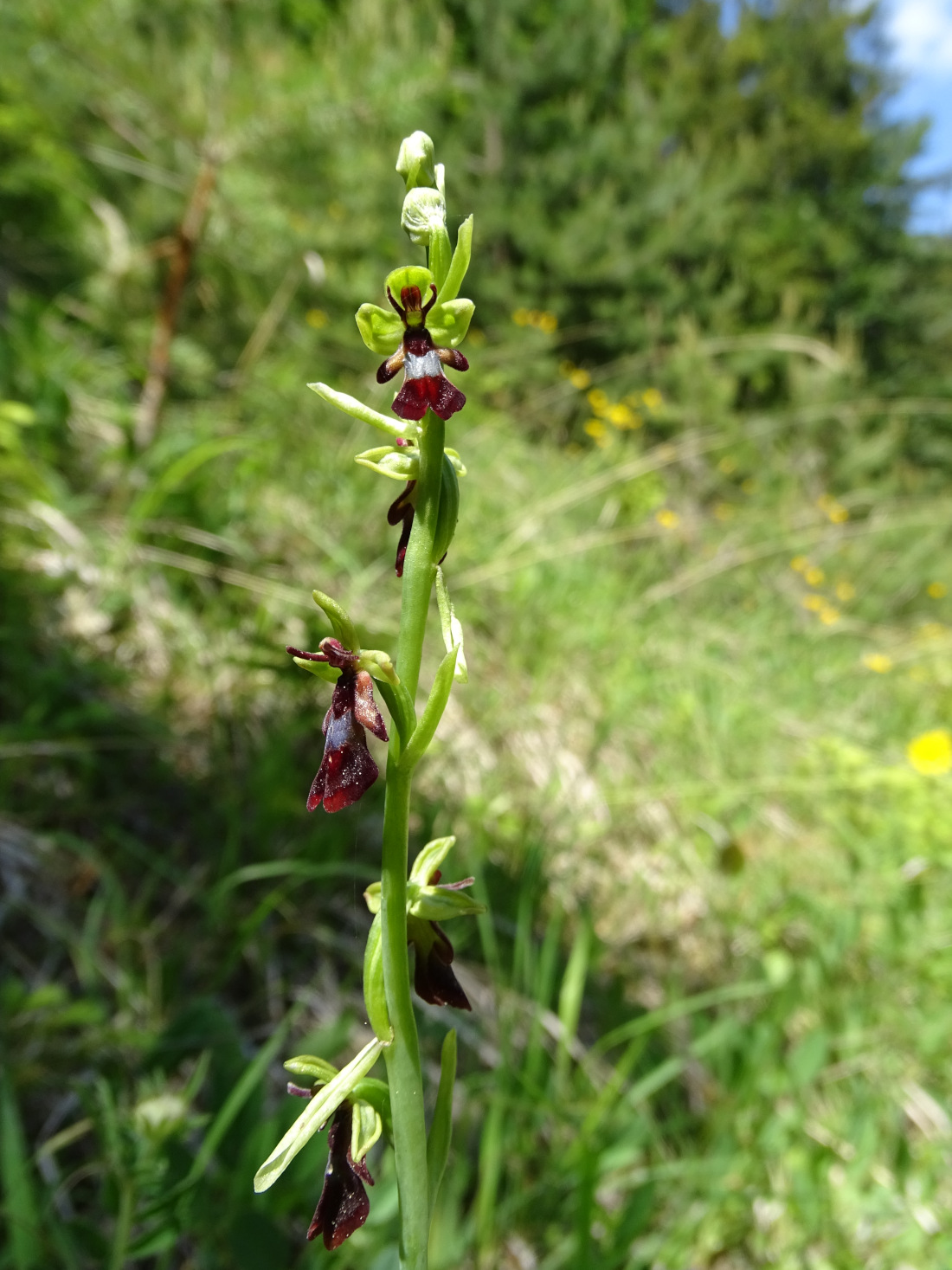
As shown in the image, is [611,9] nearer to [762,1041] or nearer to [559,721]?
[559,721]

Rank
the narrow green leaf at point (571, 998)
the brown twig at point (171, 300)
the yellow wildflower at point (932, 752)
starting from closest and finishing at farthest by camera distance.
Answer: the narrow green leaf at point (571, 998) < the brown twig at point (171, 300) < the yellow wildflower at point (932, 752)

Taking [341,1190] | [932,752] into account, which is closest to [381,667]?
[341,1190]

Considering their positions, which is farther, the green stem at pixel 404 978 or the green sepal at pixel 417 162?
the green sepal at pixel 417 162

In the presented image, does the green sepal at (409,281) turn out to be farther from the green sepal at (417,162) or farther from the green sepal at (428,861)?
the green sepal at (428,861)

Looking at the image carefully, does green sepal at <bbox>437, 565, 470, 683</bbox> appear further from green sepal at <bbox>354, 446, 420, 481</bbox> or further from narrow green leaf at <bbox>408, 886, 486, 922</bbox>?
narrow green leaf at <bbox>408, 886, 486, 922</bbox>

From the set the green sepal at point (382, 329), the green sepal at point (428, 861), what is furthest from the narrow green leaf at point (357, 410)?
the green sepal at point (428, 861)

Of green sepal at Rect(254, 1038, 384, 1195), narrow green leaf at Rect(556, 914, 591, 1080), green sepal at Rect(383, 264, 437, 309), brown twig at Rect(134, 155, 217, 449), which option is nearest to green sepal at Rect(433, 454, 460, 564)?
green sepal at Rect(383, 264, 437, 309)
